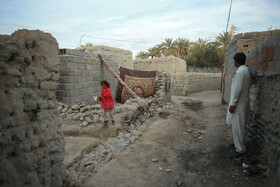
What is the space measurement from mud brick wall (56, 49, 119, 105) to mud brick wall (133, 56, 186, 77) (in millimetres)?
8236

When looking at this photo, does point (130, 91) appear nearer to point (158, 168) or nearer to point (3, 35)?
point (158, 168)

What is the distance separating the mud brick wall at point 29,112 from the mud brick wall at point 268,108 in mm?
2485

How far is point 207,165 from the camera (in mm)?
3207

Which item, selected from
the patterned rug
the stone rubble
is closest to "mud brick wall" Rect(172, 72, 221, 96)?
the patterned rug

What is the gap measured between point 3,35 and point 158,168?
Result: 286 centimetres

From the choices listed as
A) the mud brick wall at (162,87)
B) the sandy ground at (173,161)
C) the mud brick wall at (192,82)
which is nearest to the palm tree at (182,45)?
the mud brick wall at (192,82)

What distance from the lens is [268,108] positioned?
2.65 meters

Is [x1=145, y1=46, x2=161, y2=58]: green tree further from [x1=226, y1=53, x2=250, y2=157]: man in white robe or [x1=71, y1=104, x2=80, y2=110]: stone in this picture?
[x1=226, y1=53, x2=250, y2=157]: man in white robe

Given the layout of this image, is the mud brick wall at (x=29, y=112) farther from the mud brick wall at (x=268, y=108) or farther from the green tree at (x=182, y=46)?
the green tree at (x=182, y=46)

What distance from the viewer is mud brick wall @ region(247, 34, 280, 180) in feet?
7.32

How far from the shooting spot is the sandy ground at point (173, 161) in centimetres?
264

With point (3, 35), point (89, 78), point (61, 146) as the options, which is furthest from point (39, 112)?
point (89, 78)

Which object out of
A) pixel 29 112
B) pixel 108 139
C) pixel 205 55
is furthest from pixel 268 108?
pixel 205 55

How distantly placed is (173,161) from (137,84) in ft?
17.8
